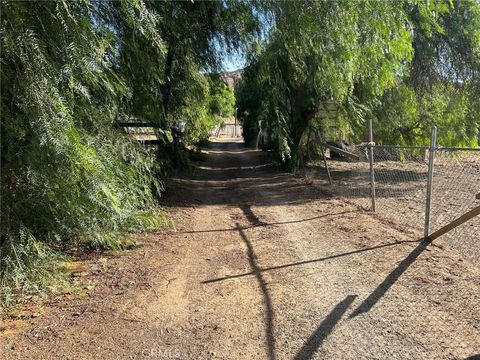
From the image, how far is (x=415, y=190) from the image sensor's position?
11.8 m

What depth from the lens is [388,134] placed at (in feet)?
57.4

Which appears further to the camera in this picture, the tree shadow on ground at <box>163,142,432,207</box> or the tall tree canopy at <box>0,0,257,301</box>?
the tree shadow on ground at <box>163,142,432,207</box>

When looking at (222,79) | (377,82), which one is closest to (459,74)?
(377,82)

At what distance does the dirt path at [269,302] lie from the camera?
3557 millimetres

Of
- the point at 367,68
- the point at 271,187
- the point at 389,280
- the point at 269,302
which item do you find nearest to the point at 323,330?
the point at 269,302

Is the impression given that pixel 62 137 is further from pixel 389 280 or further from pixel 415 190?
pixel 415 190

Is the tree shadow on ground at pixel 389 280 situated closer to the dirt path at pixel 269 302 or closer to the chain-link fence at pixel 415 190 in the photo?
the dirt path at pixel 269 302

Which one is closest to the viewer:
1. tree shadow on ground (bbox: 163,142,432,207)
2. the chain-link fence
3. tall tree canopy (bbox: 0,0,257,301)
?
tall tree canopy (bbox: 0,0,257,301)

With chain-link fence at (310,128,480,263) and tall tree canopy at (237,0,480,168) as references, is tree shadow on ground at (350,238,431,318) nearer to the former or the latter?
chain-link fence at (310,128,480,263)

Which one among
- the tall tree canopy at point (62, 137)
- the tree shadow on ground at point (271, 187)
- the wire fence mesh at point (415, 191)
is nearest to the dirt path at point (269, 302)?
the tall tree canopy at point (62, 137)

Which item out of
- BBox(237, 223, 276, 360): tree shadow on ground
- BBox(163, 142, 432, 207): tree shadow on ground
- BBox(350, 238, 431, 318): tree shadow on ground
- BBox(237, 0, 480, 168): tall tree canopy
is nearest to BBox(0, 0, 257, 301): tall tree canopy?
BBox(237, 223, 276, 360): tree shadow on ground

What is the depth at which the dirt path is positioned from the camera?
3557 millimetres

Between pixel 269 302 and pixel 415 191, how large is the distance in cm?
832

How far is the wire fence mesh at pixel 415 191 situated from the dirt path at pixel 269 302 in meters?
0.72
